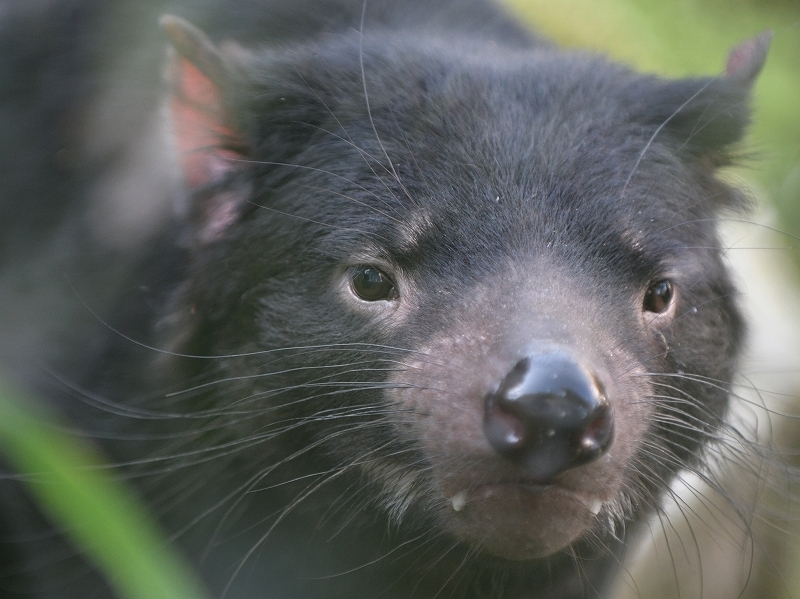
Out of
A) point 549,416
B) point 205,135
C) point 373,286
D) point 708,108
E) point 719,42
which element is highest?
point 719,42

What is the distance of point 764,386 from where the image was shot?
4.43 metres

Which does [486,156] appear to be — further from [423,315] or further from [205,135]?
[205,135]

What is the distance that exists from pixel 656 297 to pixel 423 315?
2.20ft

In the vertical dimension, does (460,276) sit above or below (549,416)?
above

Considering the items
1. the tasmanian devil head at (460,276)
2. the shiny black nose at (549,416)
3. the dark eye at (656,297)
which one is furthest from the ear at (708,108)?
the shiny black nose at (549,416)

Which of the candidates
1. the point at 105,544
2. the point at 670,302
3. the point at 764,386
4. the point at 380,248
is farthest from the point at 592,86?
the point at 764,386

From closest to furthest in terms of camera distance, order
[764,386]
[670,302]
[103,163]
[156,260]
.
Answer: [670,302]
[156,260]
[103,163]
[764,386]

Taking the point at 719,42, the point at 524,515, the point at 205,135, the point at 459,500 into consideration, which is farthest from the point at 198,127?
the point at 719,42

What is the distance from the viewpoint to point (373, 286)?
2338mm

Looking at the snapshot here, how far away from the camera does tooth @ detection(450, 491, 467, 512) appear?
6.86 feet

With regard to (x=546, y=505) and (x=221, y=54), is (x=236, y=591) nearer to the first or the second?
(x=546, y=505)

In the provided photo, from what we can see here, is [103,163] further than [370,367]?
Yes

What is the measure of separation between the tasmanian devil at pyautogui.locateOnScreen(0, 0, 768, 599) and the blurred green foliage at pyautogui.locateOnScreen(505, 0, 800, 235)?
37cm

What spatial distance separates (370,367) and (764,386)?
9.34ft
